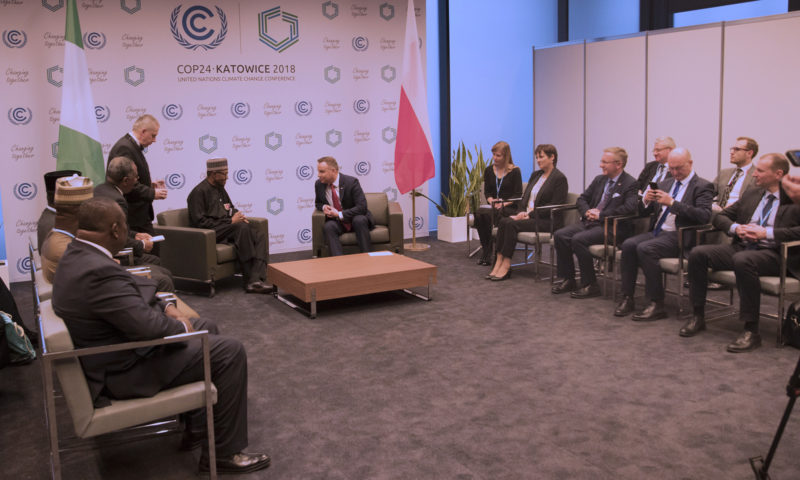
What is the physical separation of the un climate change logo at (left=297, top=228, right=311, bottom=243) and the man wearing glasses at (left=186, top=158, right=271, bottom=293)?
192cm

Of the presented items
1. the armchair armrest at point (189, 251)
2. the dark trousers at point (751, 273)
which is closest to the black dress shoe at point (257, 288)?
the armchair armrest at point (189, 251)

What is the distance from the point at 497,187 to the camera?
26.7ft

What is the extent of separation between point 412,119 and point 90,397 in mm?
6295

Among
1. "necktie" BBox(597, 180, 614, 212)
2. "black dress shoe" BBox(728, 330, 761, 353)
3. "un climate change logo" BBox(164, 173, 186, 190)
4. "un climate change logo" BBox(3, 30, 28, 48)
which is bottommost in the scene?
"black dress shoe" BBox(728, 330, 761, 353)

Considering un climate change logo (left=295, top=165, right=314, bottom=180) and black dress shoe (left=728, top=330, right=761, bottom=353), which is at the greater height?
un climate change logo (left=295, top=165, right=314, bottom=180)

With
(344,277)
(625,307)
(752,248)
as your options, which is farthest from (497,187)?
(752,248)

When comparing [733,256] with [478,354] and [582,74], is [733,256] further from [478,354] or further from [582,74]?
[582,74]

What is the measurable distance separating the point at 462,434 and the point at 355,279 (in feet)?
8.26

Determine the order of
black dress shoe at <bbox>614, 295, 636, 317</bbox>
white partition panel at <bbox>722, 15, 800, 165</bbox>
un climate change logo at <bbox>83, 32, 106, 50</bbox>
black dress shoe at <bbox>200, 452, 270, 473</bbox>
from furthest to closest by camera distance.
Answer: un climate change logo at <bbox>83, 32, 106, 50</bbox> < white partition panel at <bbox>722, 15, 800, 165</bbox> < black dress shoe at <bbox>614, 295, 636, 317</bbox> < black dress shoe at <bbox>200, 452, 270, 473</bbox>

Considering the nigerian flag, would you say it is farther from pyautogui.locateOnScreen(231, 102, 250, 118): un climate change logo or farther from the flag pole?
the flag pole

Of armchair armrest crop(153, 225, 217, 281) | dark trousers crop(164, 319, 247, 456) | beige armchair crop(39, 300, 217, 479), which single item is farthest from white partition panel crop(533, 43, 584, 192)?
beige armchair crop(39, 300, 217, 479)

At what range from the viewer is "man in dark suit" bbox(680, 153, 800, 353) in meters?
5.12

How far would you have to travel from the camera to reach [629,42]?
875cm

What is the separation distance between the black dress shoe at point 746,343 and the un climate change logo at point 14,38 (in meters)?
7.04
